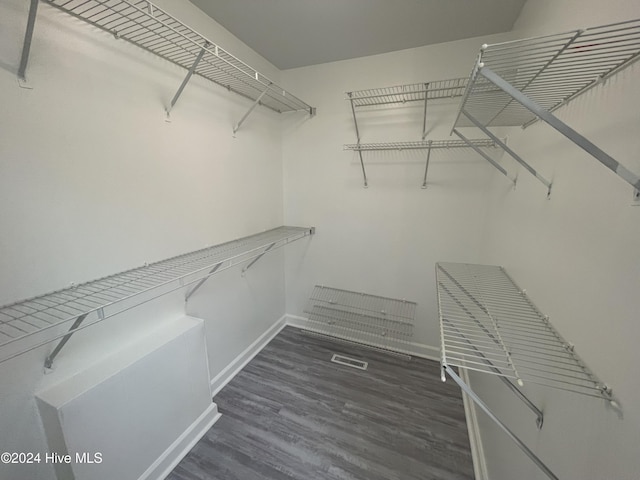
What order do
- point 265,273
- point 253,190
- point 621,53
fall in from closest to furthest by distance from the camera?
point 621,53
point 253,190
point 265,273

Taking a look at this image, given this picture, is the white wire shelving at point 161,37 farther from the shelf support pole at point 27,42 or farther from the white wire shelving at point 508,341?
the white wire shelving at point 508,341

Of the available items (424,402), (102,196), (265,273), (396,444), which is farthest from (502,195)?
(102,196)

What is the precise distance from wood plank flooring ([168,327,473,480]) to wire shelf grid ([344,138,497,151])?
6.24ft

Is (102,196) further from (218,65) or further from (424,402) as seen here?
(424,402)

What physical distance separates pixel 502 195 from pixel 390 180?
0.85m

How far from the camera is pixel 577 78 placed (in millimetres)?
766

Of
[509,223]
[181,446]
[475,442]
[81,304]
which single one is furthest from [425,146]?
[181,446]

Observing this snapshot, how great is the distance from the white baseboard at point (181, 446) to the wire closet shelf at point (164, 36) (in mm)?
2012

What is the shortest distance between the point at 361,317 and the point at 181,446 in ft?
5.47

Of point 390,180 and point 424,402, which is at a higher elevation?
point 390,180

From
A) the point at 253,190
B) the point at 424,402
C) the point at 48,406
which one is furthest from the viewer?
the point at 253,190

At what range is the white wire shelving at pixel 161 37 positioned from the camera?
910 mm

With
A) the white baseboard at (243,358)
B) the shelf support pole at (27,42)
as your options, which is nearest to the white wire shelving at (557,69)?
the shelf support pole at (27,42)

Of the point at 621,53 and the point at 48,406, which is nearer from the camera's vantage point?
the point at 621,53
